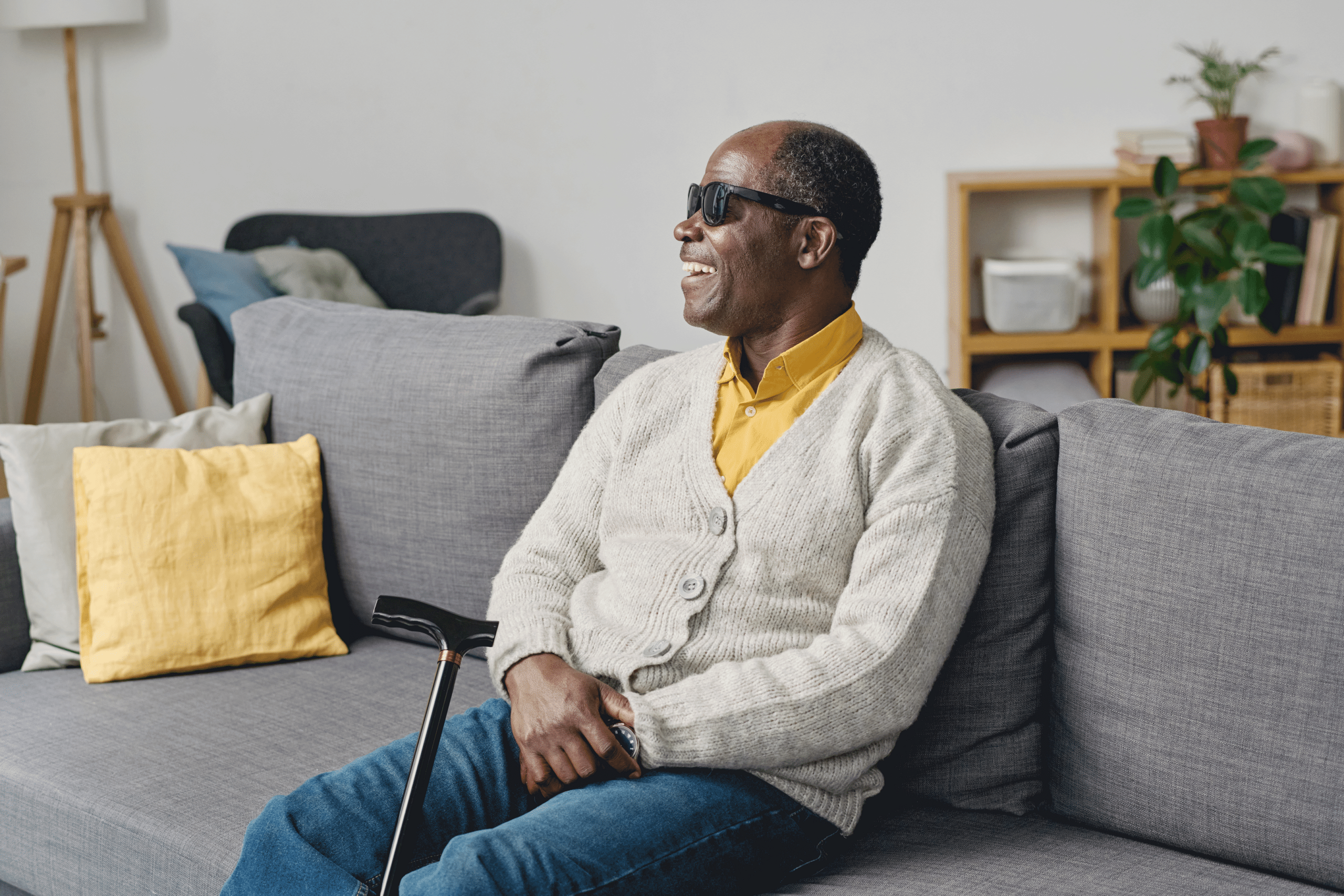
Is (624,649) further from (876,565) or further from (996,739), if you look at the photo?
(996,739)

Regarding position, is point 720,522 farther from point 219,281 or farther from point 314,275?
point 314,275

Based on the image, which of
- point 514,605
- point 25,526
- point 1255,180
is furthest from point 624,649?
point 1255,180

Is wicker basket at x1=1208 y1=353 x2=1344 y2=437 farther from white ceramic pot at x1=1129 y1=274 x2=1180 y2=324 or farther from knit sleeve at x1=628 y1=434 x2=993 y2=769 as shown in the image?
knit sleeve at x1=628 y1=434 x2=993 y2=769

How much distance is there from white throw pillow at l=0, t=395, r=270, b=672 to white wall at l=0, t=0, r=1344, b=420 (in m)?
2.36

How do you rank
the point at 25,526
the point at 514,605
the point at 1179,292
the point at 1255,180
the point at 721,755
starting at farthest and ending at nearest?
1. the point at 1179,292
2. the point at 1255,180
3. the point at 25,526
4. the point at 514,605
5. the point at 721,755

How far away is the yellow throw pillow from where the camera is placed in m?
1.78

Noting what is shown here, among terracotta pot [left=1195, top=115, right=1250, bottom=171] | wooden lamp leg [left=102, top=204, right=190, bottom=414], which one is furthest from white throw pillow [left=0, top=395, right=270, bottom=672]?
terracotta pot [left=1195, top=115, right=1250, bottom=171]

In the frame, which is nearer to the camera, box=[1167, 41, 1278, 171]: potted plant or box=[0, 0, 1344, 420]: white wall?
box=[1167, 41, 1278, 171]: potted plant

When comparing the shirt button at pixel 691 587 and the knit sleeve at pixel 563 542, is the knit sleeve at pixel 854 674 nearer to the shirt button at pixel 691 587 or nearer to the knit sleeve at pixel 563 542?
the shirt button at pixel 691 587

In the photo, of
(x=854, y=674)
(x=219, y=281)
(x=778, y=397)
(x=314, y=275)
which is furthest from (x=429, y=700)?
(x=314, y=275)

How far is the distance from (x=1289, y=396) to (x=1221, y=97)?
86 cm

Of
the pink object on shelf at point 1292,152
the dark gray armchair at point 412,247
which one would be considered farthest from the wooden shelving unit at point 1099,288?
the dark gray armchair at point 412,247

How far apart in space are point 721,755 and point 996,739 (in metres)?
0.35

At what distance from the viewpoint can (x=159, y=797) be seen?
4.78ft
